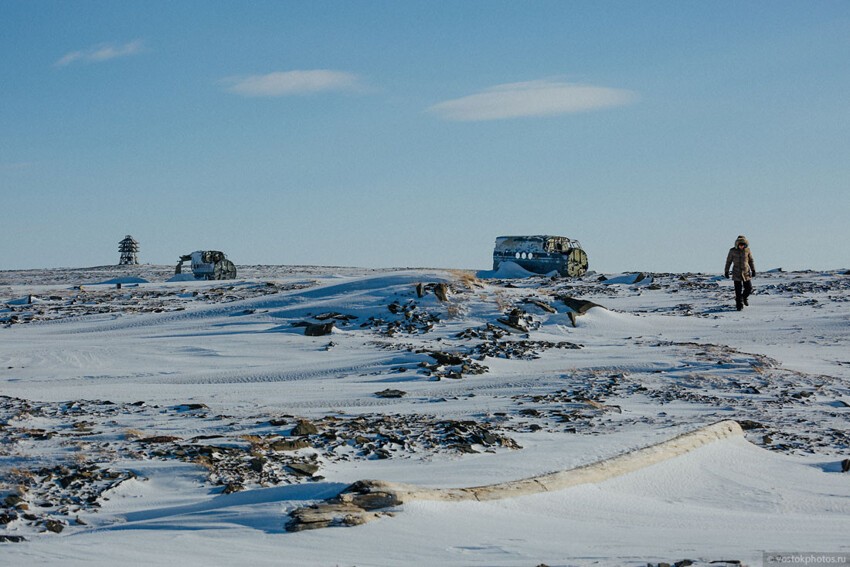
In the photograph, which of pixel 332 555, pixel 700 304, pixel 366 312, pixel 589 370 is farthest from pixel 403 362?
pixel 700 304

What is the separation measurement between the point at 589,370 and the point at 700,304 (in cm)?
868

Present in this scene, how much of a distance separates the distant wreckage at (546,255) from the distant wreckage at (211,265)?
9.19m

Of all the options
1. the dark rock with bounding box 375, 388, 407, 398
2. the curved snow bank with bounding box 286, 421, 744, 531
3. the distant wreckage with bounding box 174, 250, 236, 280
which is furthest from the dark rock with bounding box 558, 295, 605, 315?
the distant wreckage with bounding box 174, 250, 236, 280

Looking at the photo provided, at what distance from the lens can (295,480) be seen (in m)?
5.93

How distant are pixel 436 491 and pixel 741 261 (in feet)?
43.9

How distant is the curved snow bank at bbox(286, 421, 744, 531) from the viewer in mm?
4660

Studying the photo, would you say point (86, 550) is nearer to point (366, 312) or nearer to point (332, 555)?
point (332, 555)

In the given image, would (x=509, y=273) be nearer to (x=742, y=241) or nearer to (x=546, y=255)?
(x=546, y=255)

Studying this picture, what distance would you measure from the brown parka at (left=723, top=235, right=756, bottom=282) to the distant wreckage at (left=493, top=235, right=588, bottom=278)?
1076 cm

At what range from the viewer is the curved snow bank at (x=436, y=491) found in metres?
4.66

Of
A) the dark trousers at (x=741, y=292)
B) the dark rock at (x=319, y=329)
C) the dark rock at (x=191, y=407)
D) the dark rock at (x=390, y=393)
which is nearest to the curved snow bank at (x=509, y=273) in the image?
the dark trousers at (x=741, y=292)

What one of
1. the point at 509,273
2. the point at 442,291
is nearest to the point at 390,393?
the point at 442,291

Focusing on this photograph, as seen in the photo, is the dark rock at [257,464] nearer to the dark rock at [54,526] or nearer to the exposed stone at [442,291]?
the dark rock at [54,526]

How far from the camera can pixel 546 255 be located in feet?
92.5
